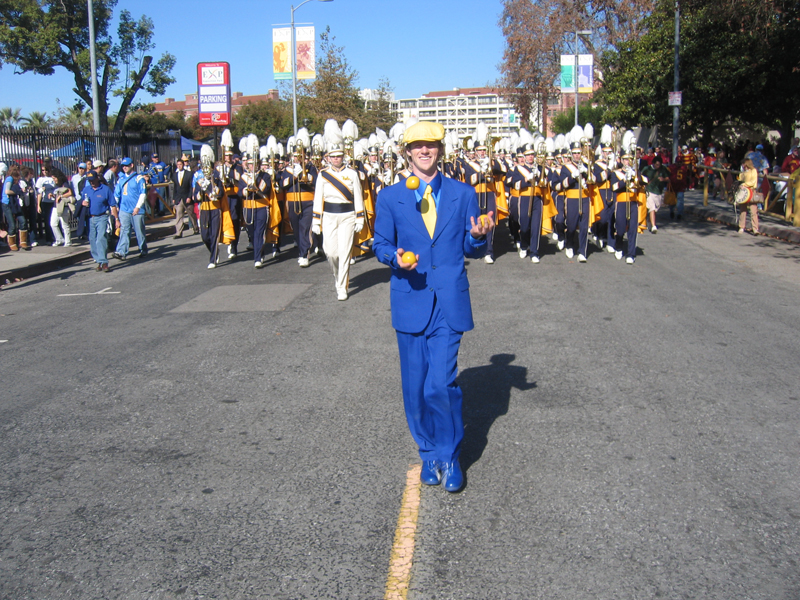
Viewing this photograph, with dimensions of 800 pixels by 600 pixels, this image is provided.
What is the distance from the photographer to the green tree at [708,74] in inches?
926

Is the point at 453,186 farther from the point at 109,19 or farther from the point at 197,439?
the point at 109,19

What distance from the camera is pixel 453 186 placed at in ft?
13.3

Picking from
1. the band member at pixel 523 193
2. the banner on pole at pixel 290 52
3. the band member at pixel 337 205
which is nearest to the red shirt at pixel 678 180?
the band member at pixel 523 193

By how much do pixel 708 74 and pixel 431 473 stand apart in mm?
25777

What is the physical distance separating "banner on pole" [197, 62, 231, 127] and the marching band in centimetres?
1056

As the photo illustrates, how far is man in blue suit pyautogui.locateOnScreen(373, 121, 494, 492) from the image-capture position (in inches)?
157

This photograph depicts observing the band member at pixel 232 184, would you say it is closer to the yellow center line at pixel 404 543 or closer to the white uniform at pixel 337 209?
the white uniform at pixel 337 209

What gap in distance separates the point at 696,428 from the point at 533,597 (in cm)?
233

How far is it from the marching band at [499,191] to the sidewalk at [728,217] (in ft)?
14.4

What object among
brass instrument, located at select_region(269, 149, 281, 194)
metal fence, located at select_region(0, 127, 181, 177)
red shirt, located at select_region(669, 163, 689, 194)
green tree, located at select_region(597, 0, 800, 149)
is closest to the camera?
brass instrument, located at select_region(269, 149, 281, 194)

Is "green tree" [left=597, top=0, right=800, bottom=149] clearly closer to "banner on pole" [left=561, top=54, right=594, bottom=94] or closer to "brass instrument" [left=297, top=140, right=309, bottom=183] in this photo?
"banner on pole" [left=561, top=54, right=594, bottom=94]

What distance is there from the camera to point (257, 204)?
13188 millimetres

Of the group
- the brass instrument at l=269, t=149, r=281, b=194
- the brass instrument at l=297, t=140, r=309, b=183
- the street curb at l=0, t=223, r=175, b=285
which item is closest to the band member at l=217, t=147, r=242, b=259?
the brass instrument at l=269, t=149, r=281, b=194

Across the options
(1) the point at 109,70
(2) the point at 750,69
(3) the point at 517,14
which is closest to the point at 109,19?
(1) the point at 109,70
